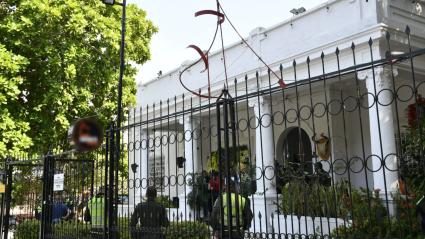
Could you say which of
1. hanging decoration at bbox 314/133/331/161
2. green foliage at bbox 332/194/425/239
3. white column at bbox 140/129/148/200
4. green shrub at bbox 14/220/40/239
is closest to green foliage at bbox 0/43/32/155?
green shrub at bbox 14/220/40/239

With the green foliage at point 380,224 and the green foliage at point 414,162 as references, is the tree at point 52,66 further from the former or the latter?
the green foliage at point 414,162

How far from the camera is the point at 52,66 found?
36.8 ft

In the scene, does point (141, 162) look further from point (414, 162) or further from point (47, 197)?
point (414, 162)

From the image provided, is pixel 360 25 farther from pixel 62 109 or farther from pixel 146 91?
pixel 146 91

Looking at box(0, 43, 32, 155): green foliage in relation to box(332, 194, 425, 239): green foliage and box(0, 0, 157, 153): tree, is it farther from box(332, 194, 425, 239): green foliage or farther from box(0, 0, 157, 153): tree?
box(332, 194, 425, 239): green foliage

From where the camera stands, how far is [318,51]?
32.5 feet

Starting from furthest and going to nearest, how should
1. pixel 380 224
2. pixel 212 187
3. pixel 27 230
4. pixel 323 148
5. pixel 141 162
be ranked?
pixel 323 148 < pixel 27 230 < pixel 141 162 < pixel 212 187 < pixel 380 224

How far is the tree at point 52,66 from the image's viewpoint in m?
10.7

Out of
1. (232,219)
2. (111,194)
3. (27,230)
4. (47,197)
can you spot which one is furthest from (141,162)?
(27,230)

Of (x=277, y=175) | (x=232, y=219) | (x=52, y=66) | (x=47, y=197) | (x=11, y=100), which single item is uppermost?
(x=52, y=66)

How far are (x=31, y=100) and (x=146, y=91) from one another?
5.70 m

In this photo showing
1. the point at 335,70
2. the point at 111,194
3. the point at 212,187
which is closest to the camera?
the point at 111,194

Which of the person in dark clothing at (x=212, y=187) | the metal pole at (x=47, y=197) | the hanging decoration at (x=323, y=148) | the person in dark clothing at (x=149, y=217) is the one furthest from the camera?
the hanging decoration at (x=323, y=148)

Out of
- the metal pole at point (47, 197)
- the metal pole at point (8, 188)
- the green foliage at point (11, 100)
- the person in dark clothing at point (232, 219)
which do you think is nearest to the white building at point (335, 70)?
the metal pole at point (47, 197)
